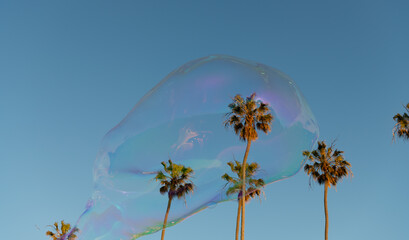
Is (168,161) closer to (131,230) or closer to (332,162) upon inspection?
(131,230)

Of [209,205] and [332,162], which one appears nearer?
[209,205]

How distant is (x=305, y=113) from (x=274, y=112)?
143 cm

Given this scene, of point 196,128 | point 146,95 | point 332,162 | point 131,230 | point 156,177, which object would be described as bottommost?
point 131,230

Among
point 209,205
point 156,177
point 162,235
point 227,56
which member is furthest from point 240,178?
point 162,235

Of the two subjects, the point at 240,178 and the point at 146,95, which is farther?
the point at 240,178

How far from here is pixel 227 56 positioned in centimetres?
1208

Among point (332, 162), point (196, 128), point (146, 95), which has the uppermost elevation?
point (332, 162)

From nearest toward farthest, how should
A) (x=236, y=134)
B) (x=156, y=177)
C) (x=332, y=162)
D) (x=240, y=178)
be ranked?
(x=156, y=177) → (x=236, y=134) → (x=240, y=178) → (x=332, y=162)

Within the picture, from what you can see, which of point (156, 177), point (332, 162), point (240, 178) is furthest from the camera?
point (332, 162)

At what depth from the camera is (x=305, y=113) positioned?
12.1 meters

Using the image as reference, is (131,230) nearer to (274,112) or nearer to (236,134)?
(236,134)

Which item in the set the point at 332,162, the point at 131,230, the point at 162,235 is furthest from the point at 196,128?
the point at 332,162

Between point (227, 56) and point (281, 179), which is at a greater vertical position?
point (227, 56)

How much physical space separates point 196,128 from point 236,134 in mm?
1317
